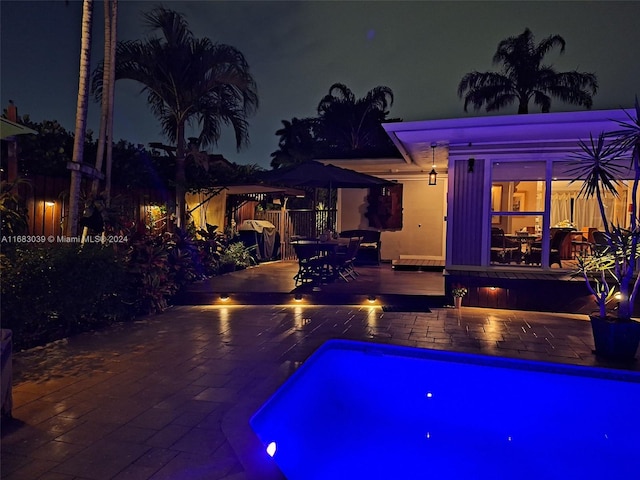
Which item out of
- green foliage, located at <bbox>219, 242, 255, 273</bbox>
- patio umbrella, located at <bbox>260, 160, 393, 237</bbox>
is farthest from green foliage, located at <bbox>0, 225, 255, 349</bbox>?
green foliage, located at <bbox>219, 242, 255, 273</bbox>

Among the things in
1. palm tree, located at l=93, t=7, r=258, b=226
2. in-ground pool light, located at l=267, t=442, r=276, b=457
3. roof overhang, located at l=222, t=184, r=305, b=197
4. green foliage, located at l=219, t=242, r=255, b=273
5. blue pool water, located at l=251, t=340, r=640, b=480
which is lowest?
blue pool water, located at l=251, t=340, r=640, b=480

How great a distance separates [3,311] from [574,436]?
616 cm

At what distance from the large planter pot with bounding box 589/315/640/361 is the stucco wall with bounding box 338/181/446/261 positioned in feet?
27.0

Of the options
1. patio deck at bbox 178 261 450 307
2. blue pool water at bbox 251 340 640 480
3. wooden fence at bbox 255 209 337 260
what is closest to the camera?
blue pool water at bbox 251 340 640 480

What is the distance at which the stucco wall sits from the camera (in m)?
13.0

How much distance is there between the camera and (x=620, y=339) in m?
4.68

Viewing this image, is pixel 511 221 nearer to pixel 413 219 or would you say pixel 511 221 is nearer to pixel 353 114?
pixel 413 219

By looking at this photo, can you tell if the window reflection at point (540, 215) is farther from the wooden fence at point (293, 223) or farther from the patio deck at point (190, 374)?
the wooden fence at point (293, 223)

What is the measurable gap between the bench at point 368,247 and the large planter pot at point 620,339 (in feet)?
25.1

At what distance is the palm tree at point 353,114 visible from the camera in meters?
28.6

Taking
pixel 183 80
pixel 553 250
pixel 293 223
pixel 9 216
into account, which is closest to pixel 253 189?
pixel 293 223

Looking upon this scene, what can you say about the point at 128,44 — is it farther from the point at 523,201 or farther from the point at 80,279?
the point at 523,201

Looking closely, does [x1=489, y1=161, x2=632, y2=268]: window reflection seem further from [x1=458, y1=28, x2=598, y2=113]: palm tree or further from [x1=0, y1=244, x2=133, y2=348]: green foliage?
[x1=458, y1=28, x2=598, y2=113]: palm tree

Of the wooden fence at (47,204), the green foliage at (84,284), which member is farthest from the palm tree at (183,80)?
the green foliage at (84,284)
